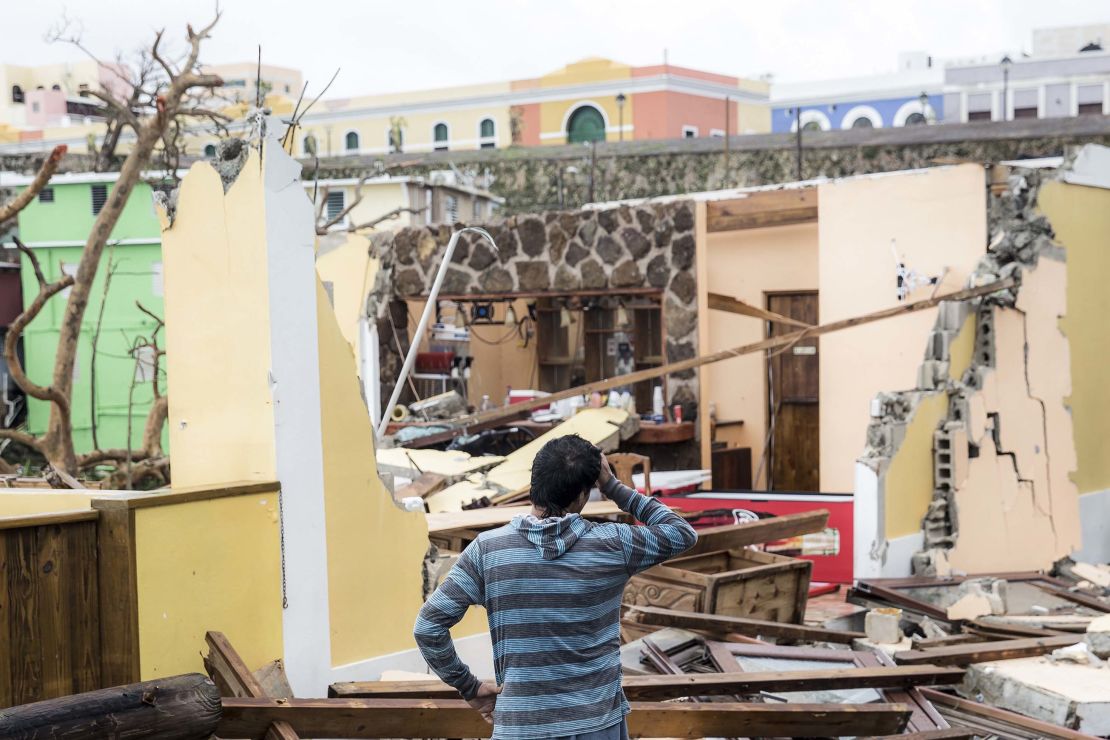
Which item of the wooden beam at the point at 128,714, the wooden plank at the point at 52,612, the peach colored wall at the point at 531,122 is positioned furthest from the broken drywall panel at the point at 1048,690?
the peach colored wall at the point at 531,122

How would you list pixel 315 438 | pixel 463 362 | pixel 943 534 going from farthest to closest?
pixel 463 362 → pixel 943 534 → pixel 315 438

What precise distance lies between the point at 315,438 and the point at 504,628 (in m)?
2.32

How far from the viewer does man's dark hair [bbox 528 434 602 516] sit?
3438 millimetres

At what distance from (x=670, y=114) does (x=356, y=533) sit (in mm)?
32458

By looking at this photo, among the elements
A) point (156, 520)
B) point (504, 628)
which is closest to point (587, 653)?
point (504, 628)

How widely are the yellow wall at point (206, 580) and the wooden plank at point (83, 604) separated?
17 centimetres

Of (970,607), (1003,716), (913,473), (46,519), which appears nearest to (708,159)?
(913,473)

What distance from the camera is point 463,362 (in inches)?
700

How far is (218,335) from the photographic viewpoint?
17.6 ft

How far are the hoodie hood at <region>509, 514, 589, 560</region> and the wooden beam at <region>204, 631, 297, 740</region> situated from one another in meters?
1.77

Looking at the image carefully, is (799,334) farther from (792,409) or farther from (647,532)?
(647,532)

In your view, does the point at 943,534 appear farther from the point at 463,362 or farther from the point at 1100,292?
the point at 463,362

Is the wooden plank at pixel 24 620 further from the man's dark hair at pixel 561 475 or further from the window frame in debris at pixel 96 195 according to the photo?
the window frame in debris at pixel 96 195

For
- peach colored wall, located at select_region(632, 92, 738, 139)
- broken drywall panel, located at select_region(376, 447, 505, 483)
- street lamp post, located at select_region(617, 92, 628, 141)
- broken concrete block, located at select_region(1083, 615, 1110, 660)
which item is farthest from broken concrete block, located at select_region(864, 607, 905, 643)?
peach colored wall, located at select_region(632, 92, 738, 139)
